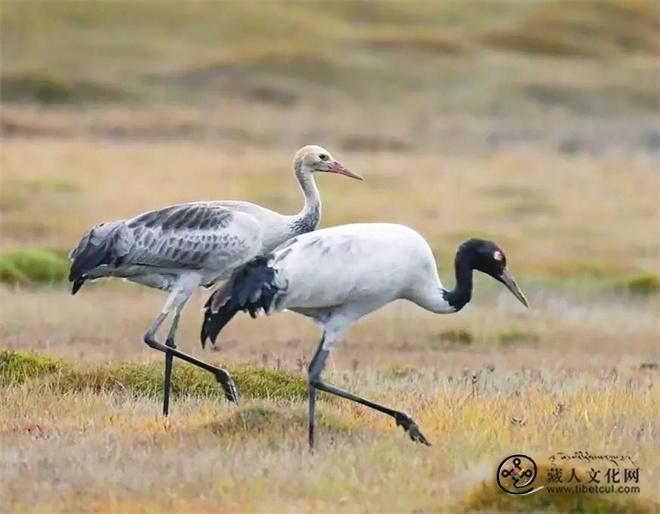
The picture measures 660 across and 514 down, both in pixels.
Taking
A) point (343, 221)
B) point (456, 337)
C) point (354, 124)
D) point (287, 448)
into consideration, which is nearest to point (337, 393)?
point (287, 448)

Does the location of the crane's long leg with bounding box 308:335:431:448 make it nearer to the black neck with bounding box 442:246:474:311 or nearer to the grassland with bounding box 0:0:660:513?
the grassland with bounding box 0:0:660:513

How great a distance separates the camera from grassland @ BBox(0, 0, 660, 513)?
24.7ft

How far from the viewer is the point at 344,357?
13711 mm

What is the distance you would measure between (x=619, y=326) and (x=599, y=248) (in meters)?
6.46

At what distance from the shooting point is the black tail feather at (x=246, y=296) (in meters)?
8.51

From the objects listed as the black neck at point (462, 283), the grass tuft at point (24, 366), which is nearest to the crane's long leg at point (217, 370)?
the grass tuft at point (24, 366)

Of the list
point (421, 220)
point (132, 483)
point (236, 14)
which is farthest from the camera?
point (236, 14)

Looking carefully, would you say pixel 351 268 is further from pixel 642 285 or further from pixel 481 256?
pixel 642 285

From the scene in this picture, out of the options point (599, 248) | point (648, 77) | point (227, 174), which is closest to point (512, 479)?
point (599, 248)

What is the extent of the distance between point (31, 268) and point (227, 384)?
325 inches

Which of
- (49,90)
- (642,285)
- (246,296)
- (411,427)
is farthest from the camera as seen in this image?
(49,90)

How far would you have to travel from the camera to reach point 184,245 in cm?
1007

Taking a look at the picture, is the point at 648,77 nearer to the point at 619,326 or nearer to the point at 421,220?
the point at 421,220

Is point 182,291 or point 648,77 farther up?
point 648,77
